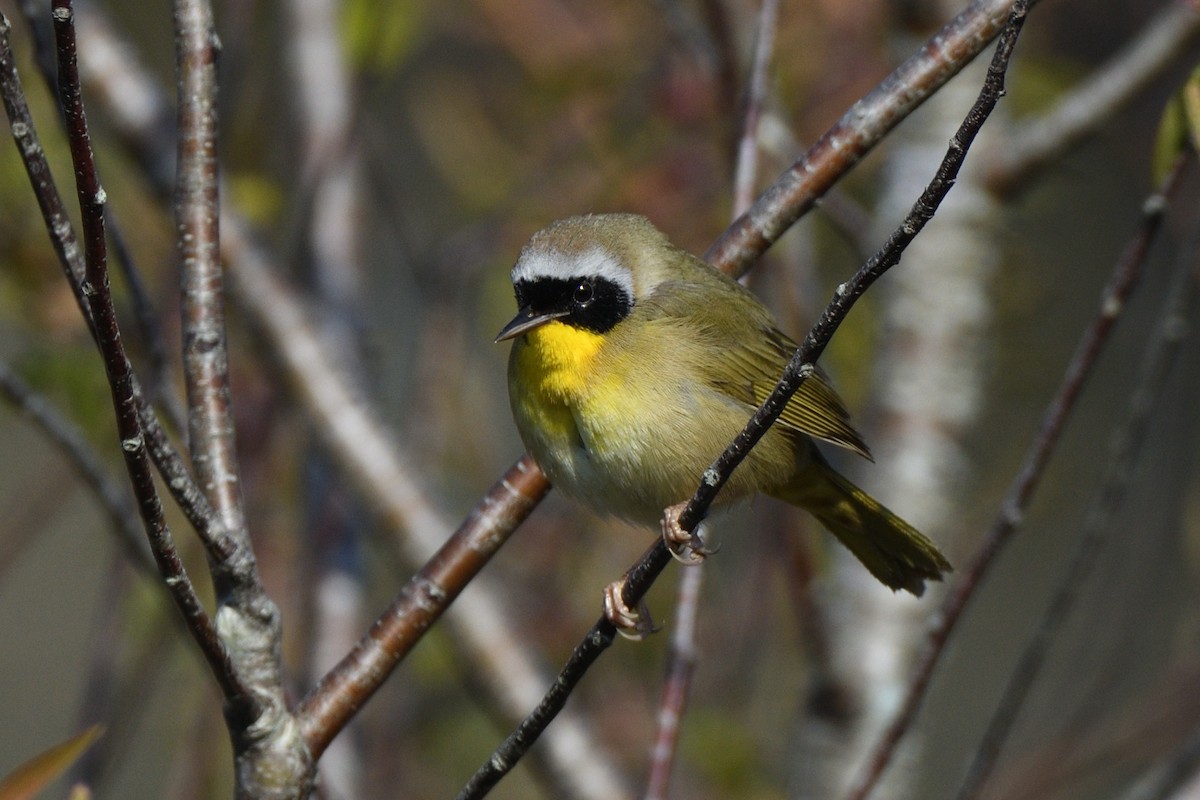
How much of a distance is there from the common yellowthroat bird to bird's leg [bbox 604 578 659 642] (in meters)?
0.24

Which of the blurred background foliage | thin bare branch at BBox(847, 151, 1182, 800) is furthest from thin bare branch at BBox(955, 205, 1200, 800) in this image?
the blurred background foliage

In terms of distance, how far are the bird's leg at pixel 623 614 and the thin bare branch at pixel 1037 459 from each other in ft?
1.44

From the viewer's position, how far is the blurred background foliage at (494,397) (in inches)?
133

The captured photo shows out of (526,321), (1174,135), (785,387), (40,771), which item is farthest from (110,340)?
(1174,135)

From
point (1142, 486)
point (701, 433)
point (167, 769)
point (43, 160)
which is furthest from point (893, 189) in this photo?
point (167, 769)

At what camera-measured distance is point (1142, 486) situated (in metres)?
5.06

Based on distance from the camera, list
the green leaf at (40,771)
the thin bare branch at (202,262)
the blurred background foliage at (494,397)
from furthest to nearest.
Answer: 1. the blurred background foliage at (494,397)
2. the thin bare branch at (202,262)
3. the green leaf at (40,771)

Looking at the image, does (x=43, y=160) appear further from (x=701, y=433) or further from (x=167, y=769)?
(x=167, y=769)

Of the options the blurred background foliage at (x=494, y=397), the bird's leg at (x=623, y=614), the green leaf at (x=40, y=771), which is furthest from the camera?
the blurred background foliage at (x=494, y=397)

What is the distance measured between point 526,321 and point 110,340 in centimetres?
114

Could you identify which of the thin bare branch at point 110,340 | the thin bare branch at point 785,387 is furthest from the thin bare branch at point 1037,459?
the thin bare branch at point 110,340

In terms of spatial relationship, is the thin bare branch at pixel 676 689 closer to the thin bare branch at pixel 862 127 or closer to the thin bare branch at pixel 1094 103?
the thin bare branch at pixel 862 127

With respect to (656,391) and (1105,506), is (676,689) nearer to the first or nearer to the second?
(656,391)

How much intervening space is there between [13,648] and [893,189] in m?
6.21
